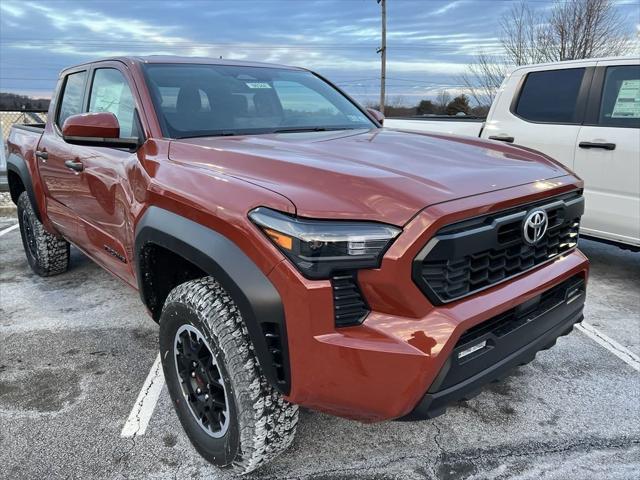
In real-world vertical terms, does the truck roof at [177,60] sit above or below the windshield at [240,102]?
above

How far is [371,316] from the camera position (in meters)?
1.84

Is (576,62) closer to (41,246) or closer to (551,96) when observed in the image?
(551,96)

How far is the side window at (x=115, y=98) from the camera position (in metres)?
3.00

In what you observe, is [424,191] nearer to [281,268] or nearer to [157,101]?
[281,268]

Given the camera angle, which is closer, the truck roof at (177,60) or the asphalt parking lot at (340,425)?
the asphalt parking lot at (340,425)

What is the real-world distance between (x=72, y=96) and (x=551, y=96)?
13.8 ft

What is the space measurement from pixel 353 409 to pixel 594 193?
3733mm

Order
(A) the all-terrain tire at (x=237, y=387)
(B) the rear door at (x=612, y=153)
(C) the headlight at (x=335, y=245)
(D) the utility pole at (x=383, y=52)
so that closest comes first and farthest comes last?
(C) the headlight at (x=335, y=245) < (A) the all-terrain tire at (x=237, y=387) < (B) the rear door at (x=612, y=153) < (D) the utility pole at (x=383, y=52)

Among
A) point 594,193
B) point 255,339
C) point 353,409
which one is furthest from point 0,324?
point 594,193

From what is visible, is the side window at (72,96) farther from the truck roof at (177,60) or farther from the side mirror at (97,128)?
the side mirror at (97,128)

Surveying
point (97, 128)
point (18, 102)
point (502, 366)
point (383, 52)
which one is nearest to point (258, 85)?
point (97, 128)

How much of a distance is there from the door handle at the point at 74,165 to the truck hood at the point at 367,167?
113 centimetres

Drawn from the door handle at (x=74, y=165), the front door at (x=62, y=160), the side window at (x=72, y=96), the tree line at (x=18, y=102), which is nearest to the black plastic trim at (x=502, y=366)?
the door handle at (x=74, y=165)

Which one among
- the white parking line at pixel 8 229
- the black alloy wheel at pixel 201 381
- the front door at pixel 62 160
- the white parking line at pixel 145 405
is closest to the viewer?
the black alloy wheel at pixel 201 381
